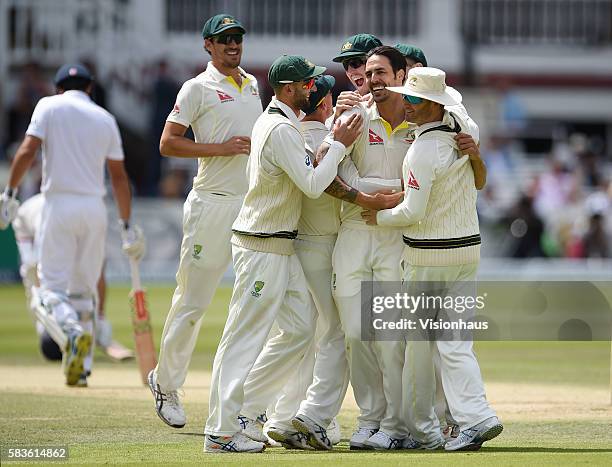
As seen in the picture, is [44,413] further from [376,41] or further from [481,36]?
[481,36]

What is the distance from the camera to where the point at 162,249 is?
2312 cm

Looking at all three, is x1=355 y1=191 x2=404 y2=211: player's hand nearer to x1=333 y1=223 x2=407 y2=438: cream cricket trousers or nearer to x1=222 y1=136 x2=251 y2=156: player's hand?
x1=333 y1=223 x2=407 y2=438: cream cricket trousers

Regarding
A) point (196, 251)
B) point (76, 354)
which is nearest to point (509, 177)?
point (76, 354)

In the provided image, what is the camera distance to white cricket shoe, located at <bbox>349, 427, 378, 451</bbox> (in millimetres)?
7646

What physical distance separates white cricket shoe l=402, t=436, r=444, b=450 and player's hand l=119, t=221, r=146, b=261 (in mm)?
3445

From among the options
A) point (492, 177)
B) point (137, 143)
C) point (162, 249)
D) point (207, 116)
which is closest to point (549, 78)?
point (492, 177)

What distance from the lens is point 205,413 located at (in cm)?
925

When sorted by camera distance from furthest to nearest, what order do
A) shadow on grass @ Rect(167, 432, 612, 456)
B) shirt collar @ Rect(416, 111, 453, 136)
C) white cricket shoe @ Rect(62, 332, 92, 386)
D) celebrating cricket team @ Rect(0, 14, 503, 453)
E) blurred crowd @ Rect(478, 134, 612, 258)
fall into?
blurred crowd @ Rect(478, 134, 612, 258), white cricket shoe @ Rect(62, 332, 92, 386), shirt collar @ Rect(416, 111, 453, 136), celebrating cricket team @ Rect(0, 14, 503, 453), shadow on grass @ Rect(167, 432, 612, 456)

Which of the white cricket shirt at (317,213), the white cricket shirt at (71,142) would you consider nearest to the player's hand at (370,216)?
the white cricket shirt at (317,213)

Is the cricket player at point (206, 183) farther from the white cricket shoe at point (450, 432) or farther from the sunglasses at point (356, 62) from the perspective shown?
the white cricket shoe at point (450, 432)

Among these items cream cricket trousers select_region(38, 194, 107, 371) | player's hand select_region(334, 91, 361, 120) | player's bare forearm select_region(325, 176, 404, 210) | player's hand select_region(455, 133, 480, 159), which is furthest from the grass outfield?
player's hand select_region(334, 91, 361, 120)

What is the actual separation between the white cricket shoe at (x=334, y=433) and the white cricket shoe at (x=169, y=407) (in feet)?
3.19

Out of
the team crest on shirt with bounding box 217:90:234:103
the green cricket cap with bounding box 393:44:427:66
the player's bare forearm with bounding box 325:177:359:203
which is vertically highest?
the green cricket cap with bounding box 393:44:427:66

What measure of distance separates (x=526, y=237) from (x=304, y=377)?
632 inches
